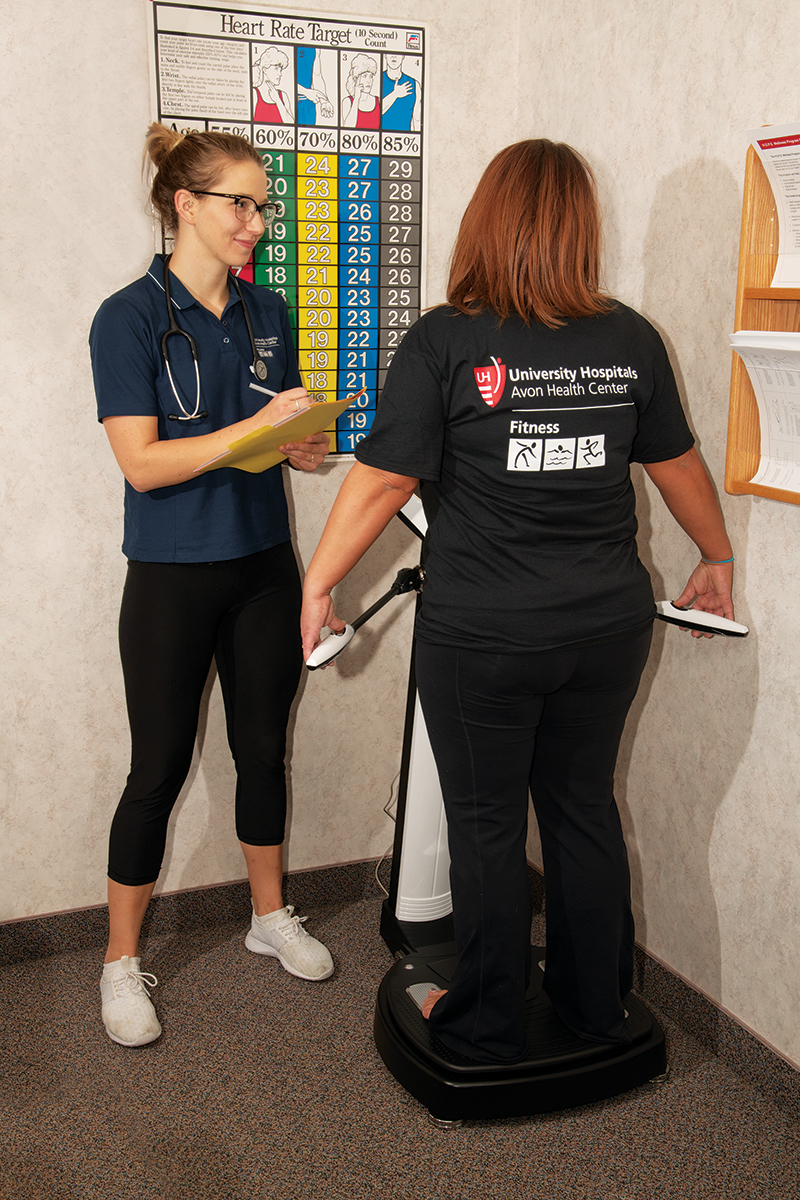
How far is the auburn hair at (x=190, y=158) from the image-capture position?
1808 mm

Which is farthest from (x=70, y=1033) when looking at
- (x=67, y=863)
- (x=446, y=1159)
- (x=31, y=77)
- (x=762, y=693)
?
(x=31, y=77)

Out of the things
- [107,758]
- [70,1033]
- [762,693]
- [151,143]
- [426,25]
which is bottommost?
[70,1033]

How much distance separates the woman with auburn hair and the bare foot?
7 centimetres

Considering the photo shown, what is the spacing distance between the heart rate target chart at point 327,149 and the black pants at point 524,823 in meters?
0.96

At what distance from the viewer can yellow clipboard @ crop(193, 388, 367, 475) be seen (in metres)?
1.67

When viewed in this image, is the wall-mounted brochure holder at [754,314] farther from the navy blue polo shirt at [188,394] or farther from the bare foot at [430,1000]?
the bare foot at [430,1000]

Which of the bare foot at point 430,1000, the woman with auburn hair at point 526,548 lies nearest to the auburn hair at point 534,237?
the woman with auburn hair at point 526,548

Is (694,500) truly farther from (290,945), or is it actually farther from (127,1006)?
(127,1006)

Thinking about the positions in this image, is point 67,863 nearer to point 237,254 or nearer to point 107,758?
point 107,758

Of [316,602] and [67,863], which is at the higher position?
[316,602]

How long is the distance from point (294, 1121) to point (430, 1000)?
33 centimetres

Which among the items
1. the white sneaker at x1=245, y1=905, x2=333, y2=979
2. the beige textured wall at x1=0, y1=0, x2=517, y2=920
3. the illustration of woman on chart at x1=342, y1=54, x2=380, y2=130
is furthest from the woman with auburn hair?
the illustration of woman on chart at x1=342, y1=54, x2=380, y2=130

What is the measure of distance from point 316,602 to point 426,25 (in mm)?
1469

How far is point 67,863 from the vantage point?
7.41 ft
